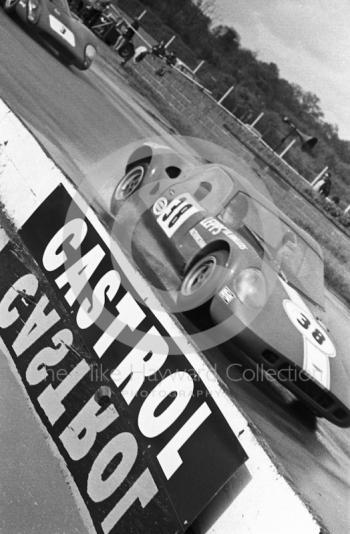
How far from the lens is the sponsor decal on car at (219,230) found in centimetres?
458

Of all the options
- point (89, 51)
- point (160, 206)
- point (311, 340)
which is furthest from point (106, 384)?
point (89, 51)

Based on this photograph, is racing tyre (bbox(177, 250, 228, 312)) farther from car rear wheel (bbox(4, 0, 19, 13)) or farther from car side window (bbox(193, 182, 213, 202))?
car rear wheel (bbox(4, 0, 19, 13))

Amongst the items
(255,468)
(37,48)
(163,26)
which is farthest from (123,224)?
(163,26)

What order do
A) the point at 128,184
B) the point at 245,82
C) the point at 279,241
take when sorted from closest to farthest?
the point at 279,241 < the point at 128,184 < the point at 245,82

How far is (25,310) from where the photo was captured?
346 cm

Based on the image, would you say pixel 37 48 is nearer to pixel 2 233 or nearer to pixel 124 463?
pixel 2 233

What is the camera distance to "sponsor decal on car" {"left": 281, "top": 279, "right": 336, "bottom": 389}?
162 inches

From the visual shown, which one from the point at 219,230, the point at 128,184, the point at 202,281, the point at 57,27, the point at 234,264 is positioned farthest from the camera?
the point at 57,27

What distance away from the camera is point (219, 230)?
4.80 meters

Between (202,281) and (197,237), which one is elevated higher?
(197,237)

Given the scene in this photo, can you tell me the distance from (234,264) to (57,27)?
7.60m

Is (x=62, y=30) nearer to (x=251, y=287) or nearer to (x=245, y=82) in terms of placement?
(x=251, y=287)

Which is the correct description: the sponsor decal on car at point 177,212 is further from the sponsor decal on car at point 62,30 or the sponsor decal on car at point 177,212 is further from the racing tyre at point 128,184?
the sponsor decal on car at point 62,30

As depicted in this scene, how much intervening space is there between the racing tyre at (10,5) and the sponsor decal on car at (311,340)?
827 cm
